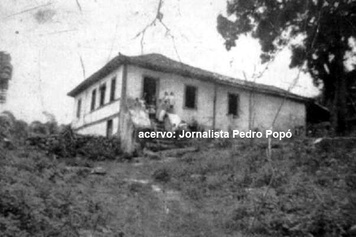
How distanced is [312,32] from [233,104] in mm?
11788

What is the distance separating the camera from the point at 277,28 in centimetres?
1358

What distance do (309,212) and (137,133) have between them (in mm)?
9884

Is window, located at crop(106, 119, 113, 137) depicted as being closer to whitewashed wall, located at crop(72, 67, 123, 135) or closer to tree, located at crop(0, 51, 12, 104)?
whitewashed wall, located at crop(72, 67, 123, 135)

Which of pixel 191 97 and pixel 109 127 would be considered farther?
pixel 191 97

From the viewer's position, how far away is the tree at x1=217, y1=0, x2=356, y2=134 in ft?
36.7

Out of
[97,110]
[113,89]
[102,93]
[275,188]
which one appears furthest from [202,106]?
[275,188]

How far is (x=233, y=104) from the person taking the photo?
21797mm

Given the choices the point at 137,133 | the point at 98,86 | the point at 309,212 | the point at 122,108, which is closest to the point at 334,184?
the point at 309,212

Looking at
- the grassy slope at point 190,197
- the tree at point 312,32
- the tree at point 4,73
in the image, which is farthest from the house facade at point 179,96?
the tree at point 4,73

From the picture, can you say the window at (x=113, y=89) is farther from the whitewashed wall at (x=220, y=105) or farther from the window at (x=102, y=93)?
the whitewashed wall at (x=220, y=105)

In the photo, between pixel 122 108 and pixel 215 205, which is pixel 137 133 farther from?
pixel 215 205

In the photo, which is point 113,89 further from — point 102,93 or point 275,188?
point 275,188

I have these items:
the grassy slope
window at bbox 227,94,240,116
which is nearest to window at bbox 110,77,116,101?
window at bbox 227,94,240,116

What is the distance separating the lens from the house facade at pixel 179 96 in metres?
18.3
